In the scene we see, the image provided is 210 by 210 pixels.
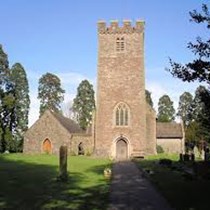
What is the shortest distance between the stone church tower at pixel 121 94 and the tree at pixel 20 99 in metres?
19.3

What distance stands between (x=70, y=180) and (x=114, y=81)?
104 ft

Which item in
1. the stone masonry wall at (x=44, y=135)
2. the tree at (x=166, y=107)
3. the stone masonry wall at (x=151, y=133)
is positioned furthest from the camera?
the tree at (x=166, y=107)

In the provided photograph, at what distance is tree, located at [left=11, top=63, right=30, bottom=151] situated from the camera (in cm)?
7256

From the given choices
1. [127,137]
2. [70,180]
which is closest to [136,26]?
[127,137]

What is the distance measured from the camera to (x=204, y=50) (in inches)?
521

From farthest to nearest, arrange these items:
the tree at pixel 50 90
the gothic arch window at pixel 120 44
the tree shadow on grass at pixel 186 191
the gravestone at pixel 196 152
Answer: the tree at pixel 50 90, the gravestone at pixel 196 152, the gothic arch window at pixel 120 44, the tree shadow on grass at pixel 186 191

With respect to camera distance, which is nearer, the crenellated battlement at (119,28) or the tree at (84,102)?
the crenellated battlement at (119,28)

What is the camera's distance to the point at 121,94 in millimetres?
55562

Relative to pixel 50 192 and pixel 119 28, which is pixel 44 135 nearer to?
pixel 119 28

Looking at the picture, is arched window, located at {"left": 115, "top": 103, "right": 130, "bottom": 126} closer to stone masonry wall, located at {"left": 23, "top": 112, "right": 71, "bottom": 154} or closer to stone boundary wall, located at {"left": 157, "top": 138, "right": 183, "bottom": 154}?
stone masonry wall, located at {"left": 23, "top": 112, "right": 71, "bottom": 154}

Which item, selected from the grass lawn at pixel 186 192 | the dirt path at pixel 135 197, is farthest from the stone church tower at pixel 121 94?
the dirt path at pixel 135 197

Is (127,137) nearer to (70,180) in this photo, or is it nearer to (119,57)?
(119,57)

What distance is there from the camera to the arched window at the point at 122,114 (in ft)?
182

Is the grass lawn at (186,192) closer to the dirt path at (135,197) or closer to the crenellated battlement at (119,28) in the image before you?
the dirt path at (135,197)
